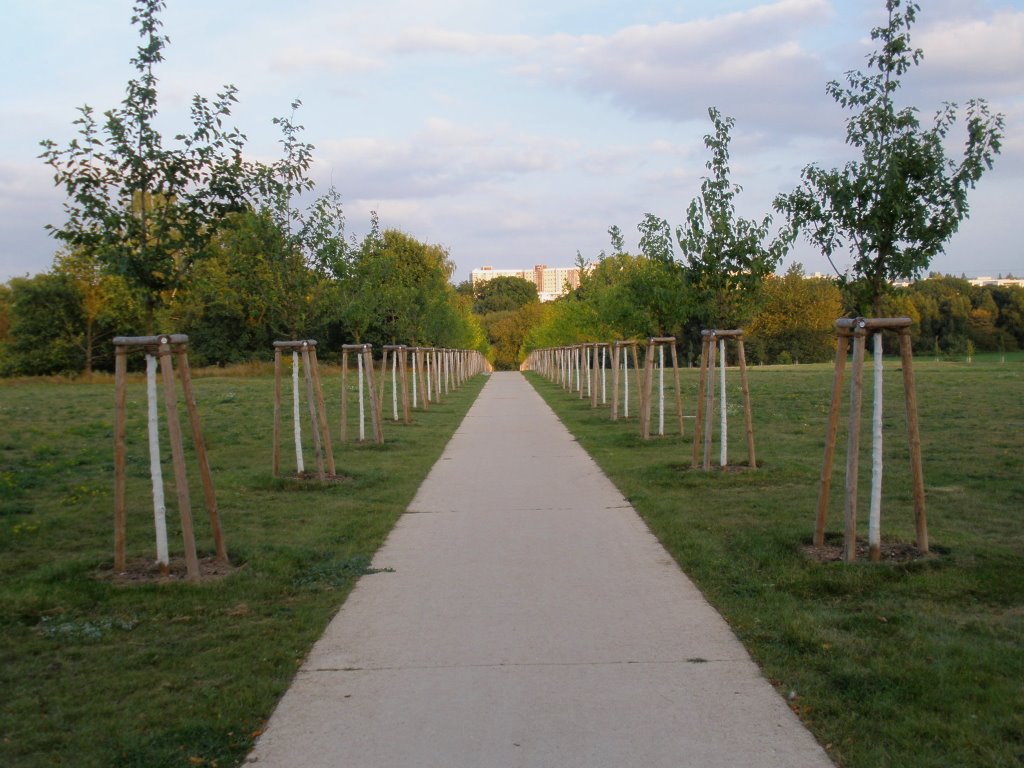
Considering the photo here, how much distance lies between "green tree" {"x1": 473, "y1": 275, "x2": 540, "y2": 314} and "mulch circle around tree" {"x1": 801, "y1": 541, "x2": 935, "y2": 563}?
11801 cm

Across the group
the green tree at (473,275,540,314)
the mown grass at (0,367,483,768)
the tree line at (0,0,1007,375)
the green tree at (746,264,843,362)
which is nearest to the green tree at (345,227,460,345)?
the tree line at (0,0,1007,375)

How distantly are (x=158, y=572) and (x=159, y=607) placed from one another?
0.87m

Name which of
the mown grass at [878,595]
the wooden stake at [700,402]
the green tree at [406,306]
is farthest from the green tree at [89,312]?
the mown grass at [878,595]

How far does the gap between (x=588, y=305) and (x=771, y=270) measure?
553 inches

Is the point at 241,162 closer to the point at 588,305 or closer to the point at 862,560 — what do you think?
the point at 862,560

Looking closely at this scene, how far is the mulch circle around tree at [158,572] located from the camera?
664cm

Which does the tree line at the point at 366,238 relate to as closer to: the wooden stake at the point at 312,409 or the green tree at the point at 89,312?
the wooden stake at the point at 312,409

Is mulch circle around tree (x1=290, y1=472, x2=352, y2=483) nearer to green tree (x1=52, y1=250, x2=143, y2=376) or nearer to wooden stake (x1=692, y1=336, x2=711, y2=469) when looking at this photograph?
wooden stake (x1=692, y1=336, x2=711, y2=469)

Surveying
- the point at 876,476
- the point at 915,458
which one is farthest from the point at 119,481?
the point at 915,458

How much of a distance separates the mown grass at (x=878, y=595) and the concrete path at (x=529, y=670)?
25 centimetres

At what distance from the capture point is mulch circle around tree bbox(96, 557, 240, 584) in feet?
21.8

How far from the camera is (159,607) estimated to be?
6.04 metres

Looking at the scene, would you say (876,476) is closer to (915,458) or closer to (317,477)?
(915,458)

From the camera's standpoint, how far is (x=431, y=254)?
57.8 metres
